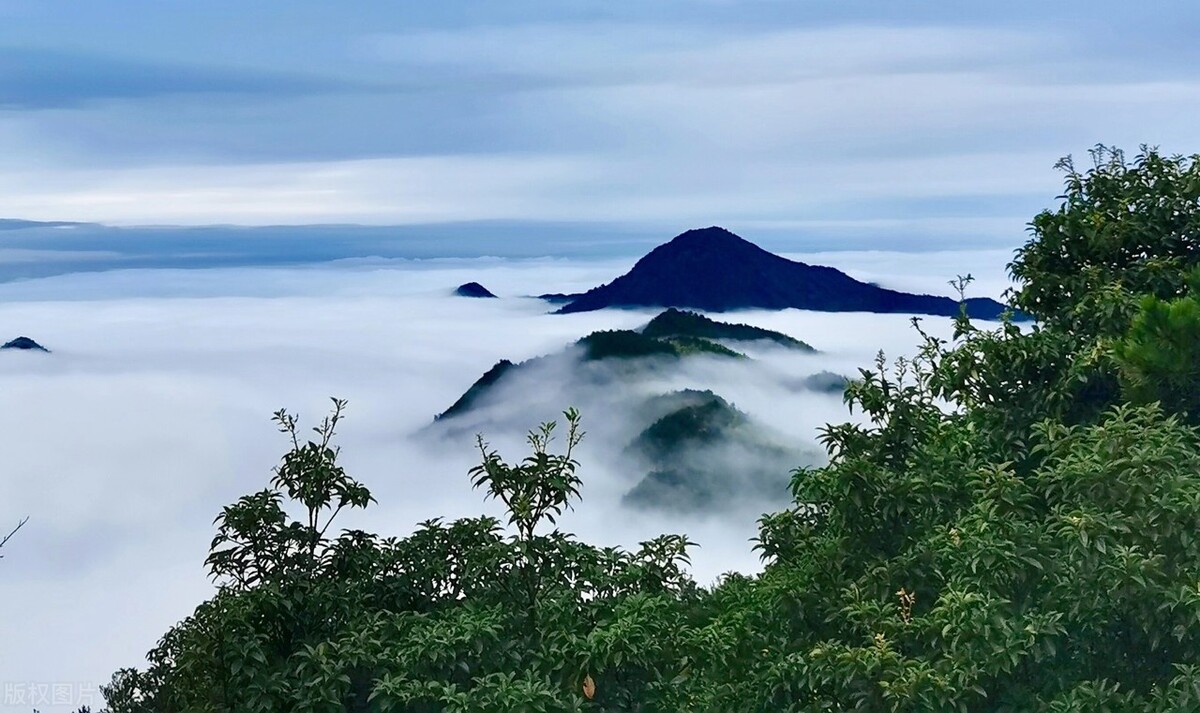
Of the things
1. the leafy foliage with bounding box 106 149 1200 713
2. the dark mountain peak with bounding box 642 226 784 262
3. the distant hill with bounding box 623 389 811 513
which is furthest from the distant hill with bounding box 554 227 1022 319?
the leafy foliage with bounding box 106 149 1200 713

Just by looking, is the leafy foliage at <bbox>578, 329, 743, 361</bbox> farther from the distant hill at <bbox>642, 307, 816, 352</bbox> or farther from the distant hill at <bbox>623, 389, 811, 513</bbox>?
the distant hill at <bbox>623, 389, 811, 513</bbox>

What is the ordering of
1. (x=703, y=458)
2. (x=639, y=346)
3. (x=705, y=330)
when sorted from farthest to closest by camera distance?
(x=705, y=330)
(x=639, y=346)
(x=703, y=458)

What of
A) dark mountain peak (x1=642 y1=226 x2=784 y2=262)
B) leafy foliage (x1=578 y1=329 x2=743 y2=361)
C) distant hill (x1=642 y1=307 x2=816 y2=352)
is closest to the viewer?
leafy foliage (x1=578 y1=329 x2=743 y2=361)

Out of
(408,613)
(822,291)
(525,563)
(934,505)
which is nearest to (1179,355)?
(934,505)

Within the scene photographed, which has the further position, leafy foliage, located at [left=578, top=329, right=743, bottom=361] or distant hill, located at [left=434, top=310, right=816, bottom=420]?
leafy foliage, located at [left=578, top=329, right=743, bottom=361]

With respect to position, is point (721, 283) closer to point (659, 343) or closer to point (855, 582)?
point (659, 343)

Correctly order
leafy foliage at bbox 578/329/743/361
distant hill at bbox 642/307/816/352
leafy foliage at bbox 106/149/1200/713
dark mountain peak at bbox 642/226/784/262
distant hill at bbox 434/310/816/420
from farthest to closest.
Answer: dark mountain peak at bbox 642/226/784/262
distant hill at bbox 642/307/816/352
leafy foliage at bbox 578/329/743/361
distant hill at bbox 434/310/816/420
leafy foliage at bbox 106/149/1200/713

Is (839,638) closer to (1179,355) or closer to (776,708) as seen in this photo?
(776,708)

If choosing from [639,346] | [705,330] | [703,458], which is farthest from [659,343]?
[703,458]

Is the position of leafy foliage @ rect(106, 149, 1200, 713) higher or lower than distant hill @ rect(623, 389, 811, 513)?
higher

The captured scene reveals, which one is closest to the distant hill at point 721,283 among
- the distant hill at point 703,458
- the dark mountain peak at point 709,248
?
the dark mountain peak at point 709,248
